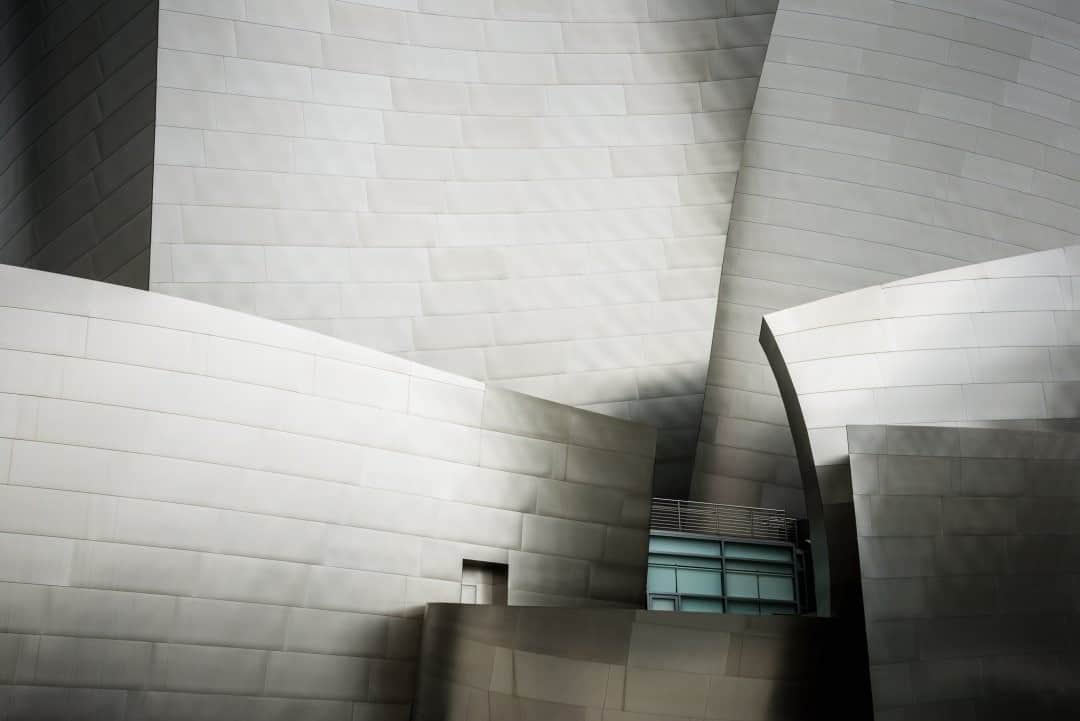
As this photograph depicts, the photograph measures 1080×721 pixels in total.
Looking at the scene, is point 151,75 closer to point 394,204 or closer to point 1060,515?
point 394,204

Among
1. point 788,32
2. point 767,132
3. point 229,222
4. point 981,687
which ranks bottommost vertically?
point 981,687

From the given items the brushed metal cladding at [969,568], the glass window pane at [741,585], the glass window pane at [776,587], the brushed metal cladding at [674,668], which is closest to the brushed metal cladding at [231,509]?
the brushed metal cladding at [674,668]

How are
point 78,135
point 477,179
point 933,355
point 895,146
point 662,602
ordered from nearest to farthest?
point 933,355, point 78,135, point 662,602, point 477,179, point 895,146

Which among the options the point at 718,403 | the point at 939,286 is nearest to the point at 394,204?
the point at 718,403

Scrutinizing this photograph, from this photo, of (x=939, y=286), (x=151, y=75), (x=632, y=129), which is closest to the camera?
(x=939, y=286)

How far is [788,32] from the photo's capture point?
17625 millimetres

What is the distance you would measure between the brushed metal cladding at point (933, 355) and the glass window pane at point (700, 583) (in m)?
3.80

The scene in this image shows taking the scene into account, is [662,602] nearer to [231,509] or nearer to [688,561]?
[688,561]

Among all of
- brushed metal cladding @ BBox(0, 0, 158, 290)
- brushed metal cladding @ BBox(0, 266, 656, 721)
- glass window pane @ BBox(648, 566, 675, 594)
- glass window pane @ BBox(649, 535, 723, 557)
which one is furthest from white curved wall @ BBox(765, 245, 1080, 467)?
brushed metal cladding @ BBox(0, 0, 158, 290)

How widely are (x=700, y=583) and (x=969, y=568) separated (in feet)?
17.6

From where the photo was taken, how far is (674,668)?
30.1ft

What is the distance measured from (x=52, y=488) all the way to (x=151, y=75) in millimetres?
6020

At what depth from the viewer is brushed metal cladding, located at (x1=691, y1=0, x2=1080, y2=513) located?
17.5 m

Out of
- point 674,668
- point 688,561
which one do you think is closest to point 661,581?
point 688,561
